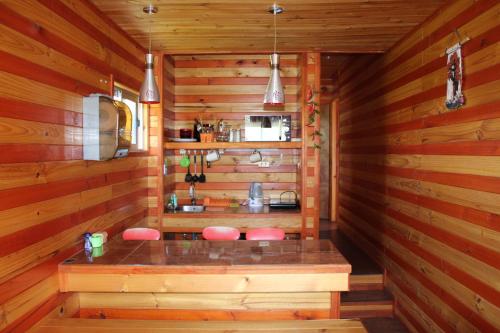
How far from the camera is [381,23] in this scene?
3.19m

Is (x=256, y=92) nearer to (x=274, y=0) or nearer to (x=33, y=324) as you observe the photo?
(x=274, y=0)

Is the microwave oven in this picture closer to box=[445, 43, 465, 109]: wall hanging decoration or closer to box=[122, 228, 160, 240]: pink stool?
box=[122, 228, 160, 240]: pink stool

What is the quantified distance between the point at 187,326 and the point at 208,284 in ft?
1.02

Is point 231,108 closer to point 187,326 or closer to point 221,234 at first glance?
point 221,234

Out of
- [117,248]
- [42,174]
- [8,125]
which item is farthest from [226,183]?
[8,125]

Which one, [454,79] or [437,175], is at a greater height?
[454,79]

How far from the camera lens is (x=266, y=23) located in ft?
10.4

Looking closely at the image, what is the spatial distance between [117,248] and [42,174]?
87cm

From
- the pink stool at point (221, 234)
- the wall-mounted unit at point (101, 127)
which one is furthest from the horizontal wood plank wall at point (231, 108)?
the wall-mounted unit at point (101, 127)

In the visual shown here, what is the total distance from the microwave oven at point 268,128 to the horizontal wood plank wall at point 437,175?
103 cm

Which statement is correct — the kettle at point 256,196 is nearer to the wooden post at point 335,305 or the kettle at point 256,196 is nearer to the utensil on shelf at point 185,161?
the utensil on shelf at point 185,161

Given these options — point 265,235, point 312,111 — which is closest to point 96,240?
point 265,235

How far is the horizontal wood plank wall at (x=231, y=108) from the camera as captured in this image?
4.64 m

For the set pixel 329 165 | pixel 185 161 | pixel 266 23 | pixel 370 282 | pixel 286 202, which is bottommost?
pixel 370 282
